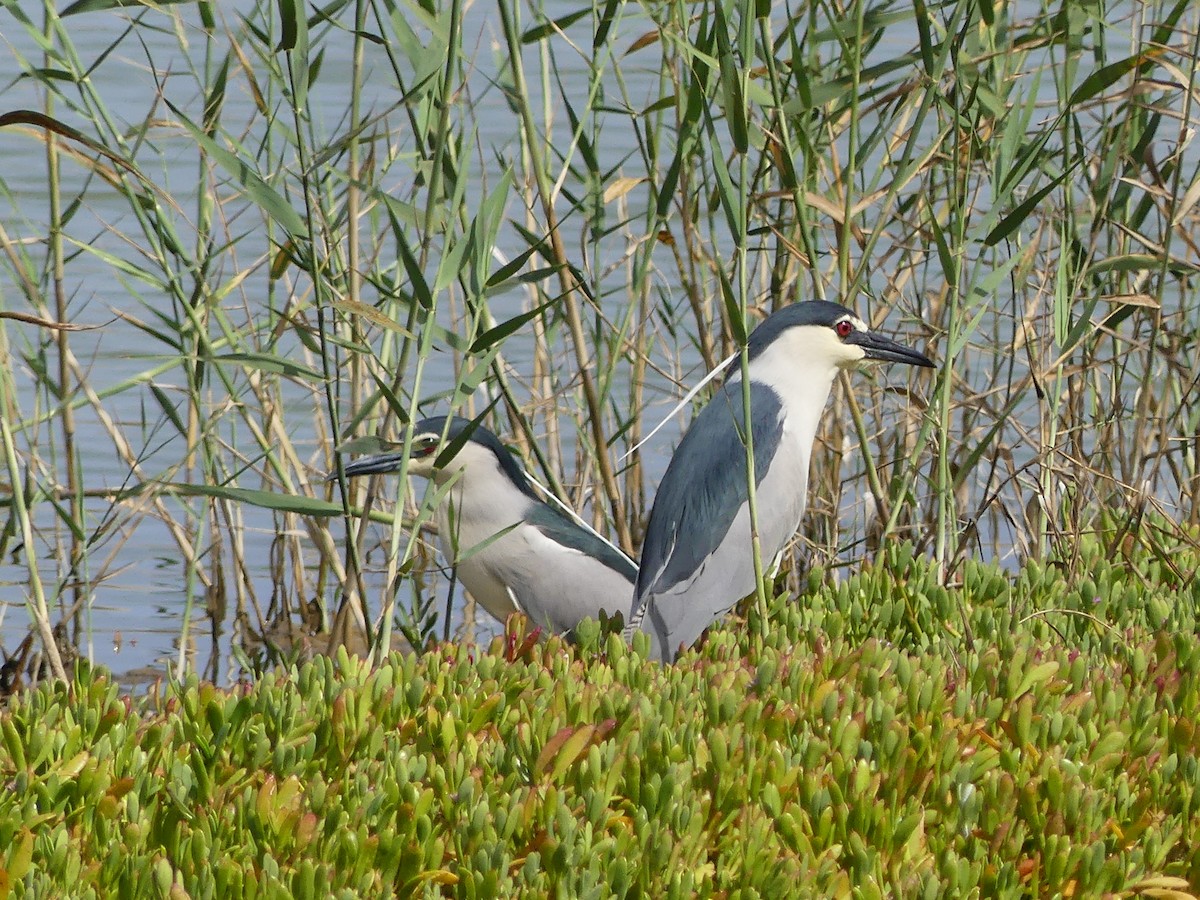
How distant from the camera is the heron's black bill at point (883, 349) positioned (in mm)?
4336

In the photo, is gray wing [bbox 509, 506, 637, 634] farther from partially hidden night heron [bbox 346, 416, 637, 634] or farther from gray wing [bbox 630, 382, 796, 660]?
gray wing [bbox 630, 382, 796, 660]

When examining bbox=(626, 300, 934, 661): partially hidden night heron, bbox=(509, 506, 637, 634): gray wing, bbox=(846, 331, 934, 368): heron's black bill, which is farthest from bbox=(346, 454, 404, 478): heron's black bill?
bbox=(846, 331, 934, 368): heron's black bill

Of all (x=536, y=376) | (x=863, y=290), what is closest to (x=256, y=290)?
(x=536, y=376)

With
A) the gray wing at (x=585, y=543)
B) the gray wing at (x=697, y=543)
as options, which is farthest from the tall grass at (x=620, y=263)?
the gray wing at (x=697, y=543)

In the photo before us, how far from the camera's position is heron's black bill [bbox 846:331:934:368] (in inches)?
171

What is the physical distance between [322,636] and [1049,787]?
2736mm

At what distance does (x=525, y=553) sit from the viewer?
14.7 ft

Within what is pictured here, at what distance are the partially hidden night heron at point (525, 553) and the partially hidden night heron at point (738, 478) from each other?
1.00 feet

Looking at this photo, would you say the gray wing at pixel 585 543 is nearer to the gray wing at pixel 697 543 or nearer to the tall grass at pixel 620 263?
the tall grass at pixel 620 263

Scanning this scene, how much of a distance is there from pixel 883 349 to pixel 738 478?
21.9 inches

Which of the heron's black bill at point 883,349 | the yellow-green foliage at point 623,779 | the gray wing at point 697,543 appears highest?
the heron's black bill at point 883,349

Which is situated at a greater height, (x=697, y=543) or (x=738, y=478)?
(x=738, y=478)

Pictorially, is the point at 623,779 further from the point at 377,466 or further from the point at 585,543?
the point at 585,543

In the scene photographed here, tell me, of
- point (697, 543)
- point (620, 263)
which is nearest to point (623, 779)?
point (697, 543)
